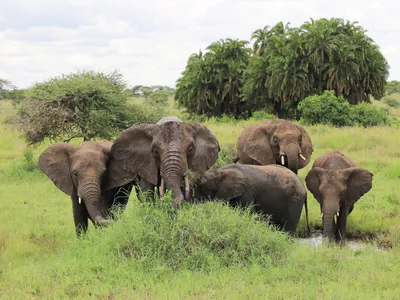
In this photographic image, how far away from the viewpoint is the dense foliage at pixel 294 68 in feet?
116

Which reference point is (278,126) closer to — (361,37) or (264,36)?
(361,37)

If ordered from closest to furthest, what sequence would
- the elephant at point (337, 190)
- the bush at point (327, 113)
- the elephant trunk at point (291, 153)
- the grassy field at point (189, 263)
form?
the grassy field at point (189, 263)
the elephant at point (337, 190)
the elephant trunk at point (291, 153)
the bush at point (327, 113)

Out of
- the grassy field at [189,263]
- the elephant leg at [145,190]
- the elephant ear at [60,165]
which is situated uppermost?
the elephant ear at [60,165]

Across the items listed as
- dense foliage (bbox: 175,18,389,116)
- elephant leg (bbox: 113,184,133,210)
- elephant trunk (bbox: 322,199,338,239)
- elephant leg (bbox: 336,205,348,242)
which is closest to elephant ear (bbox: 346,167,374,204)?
elephant leg (bbox: 336,205,348,242)

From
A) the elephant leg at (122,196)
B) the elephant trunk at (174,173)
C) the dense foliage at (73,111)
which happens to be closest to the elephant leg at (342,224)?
the elephant leg at (122,196)

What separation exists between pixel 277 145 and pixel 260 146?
0.43m

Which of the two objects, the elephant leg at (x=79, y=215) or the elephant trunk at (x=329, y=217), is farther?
the elephant trunk at (x=329, y=217)

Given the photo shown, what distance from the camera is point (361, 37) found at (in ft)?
119

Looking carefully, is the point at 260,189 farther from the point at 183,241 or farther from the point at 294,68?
the point at 294,68

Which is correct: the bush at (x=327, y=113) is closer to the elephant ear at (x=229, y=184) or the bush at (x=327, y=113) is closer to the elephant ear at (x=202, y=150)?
the elephant ear at (x=229, y=184)

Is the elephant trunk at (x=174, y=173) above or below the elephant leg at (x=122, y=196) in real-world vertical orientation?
above

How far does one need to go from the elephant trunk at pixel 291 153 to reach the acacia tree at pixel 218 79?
1188 inches

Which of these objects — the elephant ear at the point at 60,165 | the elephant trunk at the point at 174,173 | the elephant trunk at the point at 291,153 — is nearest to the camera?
the elephant trunk at the point at 174,173

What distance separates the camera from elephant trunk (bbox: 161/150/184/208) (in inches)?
306
